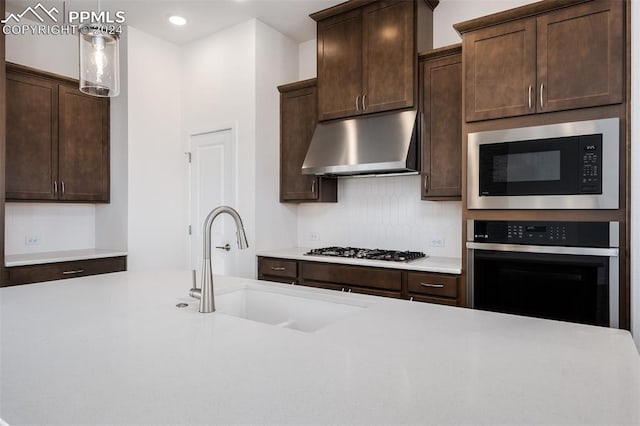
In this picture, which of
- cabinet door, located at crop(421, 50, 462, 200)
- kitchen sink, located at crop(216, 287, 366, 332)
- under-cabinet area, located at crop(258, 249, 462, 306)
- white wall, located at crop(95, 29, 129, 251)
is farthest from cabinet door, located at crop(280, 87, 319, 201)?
kitchen sink, located at crop(216, 287, 366, 332)

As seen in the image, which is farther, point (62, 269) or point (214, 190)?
point (214, 190)

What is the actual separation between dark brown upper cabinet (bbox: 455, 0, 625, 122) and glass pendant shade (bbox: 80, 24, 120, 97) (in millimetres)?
2016

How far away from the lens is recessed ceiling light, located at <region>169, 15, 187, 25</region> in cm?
355

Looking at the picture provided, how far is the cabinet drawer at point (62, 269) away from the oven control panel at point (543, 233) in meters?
3.08

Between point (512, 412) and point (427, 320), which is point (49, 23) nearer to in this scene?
point (427, 320)

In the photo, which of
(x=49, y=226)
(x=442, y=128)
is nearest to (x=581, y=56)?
(x=442, y=128)

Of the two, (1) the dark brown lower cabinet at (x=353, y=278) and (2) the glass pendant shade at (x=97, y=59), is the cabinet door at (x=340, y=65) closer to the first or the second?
(1) the dark brown lower cabinet at (x=353, y=278)

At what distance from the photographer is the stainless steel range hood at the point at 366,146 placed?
2975 millimetres

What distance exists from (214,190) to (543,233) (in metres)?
2.89

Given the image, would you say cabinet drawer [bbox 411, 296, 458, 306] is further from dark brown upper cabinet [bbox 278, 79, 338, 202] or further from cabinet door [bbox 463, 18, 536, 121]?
dark brown upper cabinet [bbox 278, 79, 338, 202]

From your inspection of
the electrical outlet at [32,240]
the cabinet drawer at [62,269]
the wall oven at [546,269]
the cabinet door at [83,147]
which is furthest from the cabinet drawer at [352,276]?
the electrical outlet at [32,240]

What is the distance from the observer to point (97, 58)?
175 centimetres

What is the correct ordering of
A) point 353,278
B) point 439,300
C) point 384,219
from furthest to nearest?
point 384,219, point 353,278, point 439,300

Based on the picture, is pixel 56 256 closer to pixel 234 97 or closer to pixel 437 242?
pixel 234 97
